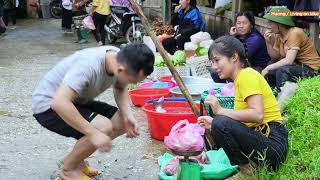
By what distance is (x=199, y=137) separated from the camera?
12.0 feet

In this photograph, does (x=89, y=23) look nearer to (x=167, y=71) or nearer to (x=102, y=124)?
(x=167, y=71)

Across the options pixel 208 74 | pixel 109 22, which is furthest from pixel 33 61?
pixel 208 74

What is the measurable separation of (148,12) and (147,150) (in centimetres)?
1066

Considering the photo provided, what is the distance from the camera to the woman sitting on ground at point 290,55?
5.59 metres

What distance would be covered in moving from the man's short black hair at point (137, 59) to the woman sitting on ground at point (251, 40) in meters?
3.05

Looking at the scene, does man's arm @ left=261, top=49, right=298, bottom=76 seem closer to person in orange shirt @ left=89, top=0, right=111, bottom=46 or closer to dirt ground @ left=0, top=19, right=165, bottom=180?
dirt ground @ left=0, top=19, right=165, bottom=180

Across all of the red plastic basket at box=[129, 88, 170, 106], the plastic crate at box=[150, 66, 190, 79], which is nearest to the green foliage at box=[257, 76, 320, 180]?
the red plastic basket at box=[129, 88, 170, 106]

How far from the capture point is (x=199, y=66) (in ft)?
24.7

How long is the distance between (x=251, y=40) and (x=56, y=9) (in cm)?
1581

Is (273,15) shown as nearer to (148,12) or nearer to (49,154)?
(49,154)

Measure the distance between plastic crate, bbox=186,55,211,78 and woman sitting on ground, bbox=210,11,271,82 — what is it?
1.17 metres

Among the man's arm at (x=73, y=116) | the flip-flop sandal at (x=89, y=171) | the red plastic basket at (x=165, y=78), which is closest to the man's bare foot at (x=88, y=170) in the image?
the flip-flop sandal at (x=89, y=171)

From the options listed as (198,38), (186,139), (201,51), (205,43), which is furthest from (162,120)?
(198,38)

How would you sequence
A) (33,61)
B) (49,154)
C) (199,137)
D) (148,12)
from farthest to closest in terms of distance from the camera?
(148,12), (33,61), (49,154), (199,137)
